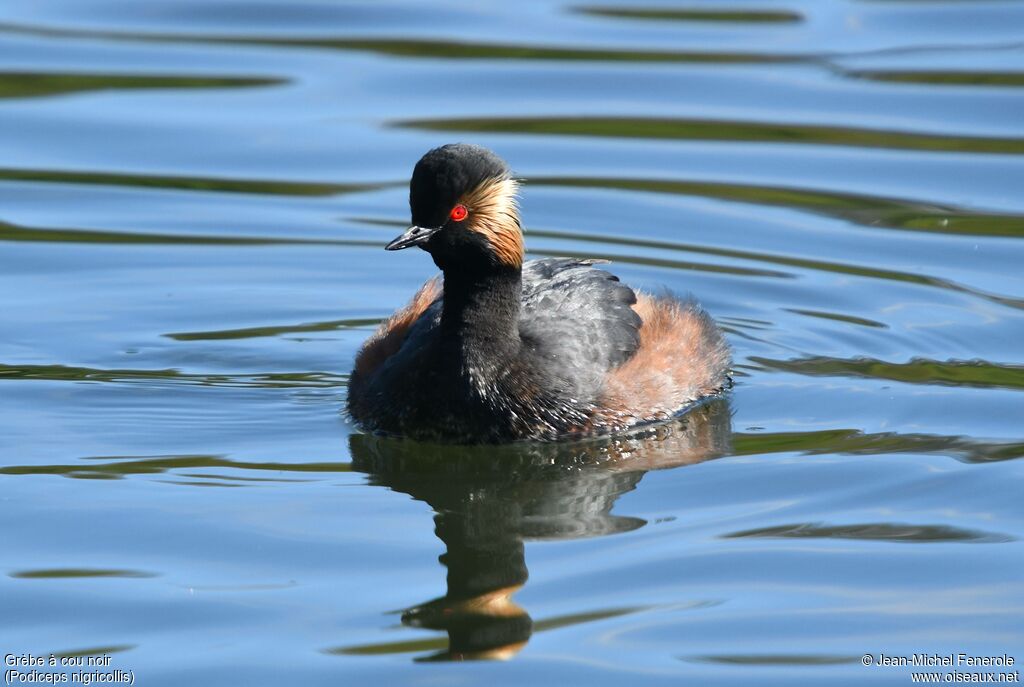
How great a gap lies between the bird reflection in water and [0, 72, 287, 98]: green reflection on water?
324 inches

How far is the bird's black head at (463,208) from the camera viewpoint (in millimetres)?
10328

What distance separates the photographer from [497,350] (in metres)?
11.0

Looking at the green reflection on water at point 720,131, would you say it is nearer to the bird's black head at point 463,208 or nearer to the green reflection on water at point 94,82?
the green reflection on water at point 94,82

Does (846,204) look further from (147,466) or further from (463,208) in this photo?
(147,466)

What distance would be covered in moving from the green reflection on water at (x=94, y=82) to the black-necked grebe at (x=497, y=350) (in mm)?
7316

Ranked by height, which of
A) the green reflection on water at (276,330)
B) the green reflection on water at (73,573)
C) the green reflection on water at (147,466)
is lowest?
the green reflection on water at (73,573)

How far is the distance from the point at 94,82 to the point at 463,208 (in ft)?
29.6

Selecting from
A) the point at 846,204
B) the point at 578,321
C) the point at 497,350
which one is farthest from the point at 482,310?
the point at 846,204

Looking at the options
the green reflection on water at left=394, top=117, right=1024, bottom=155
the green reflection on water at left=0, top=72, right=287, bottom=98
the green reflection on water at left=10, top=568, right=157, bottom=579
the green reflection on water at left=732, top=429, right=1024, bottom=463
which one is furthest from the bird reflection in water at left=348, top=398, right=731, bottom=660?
the green reflection on water at left=0, top=72, right=287, bottom=98

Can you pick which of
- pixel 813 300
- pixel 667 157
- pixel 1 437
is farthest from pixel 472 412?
pixel 667 157

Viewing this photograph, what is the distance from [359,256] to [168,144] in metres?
3.21

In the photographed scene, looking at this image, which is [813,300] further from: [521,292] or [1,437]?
[1,437]

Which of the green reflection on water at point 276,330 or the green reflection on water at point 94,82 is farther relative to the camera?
the green reflection on water at point 94,82

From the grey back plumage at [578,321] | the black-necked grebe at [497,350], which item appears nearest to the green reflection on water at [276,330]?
the black-necked grebe at [497,350]
